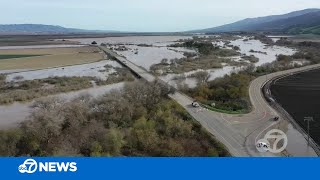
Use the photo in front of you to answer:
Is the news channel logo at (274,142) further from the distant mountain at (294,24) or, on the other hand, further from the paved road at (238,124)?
the distant mountain at (294,24)

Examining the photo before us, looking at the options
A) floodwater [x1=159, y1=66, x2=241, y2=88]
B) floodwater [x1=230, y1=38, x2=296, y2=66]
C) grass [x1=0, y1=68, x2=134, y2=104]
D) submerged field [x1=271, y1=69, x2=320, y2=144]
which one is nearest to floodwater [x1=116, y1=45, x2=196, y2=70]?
floodwater [x1=159, y1=66, x2=241, y2=88]

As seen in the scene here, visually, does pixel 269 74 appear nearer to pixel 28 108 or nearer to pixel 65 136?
pixel 28 108

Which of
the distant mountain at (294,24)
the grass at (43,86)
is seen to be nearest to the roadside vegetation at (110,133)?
the grass at (43,86)

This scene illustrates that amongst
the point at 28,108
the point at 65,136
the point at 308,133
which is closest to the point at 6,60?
the point at 28,108

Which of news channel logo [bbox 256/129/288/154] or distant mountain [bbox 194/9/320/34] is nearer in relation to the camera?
news channel logo [bbox 256/129/288/154]

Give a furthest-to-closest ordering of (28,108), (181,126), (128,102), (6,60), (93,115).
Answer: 1. (6,60)
2. (28,108)
3. (128,102)
4. (93,115)
5. (181,126)

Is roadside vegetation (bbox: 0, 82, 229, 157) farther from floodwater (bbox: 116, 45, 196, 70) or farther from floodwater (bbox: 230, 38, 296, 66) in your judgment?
floodwater (bbox: 230, 38, 296, 66)

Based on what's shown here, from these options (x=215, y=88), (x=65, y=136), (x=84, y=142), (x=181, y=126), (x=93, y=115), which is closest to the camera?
(x=84, y=142)
